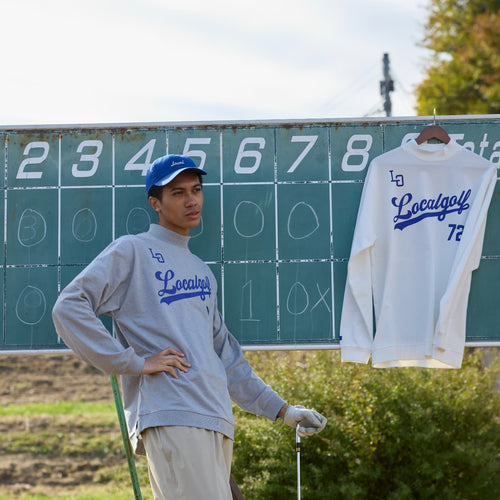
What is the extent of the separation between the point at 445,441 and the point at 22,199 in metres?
3.56

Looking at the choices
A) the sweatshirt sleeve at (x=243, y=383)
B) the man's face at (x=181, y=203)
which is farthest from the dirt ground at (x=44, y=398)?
the man's face at (x=181, y=203)

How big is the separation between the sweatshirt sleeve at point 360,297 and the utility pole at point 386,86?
14408mm

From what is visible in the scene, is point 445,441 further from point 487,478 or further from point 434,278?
point 434,278

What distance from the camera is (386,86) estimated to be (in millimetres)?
→ 19156

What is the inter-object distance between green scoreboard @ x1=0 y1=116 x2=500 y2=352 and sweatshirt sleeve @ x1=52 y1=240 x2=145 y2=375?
126 cm

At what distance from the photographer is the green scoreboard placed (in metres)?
5.09

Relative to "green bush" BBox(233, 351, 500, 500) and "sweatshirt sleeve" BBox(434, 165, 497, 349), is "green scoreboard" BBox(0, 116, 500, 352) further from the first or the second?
"green bush" BBox(233, 351, 500, 500)

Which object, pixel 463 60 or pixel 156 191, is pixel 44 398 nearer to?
pixel 156 191

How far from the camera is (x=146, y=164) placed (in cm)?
520

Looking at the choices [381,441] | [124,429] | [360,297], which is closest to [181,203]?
[360,297]

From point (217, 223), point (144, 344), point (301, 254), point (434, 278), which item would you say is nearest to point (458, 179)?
point (434, 278)

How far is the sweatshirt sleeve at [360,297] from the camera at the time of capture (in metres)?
4.95

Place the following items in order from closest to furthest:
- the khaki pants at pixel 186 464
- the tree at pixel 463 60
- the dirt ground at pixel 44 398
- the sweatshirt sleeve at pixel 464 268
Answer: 1. the khaki pants at pixel 186 464
2. the sweatshirt sleeve at pixel 464 268
3. the dirt ground at pixel 44 398
4. the tree at pixel 463 60

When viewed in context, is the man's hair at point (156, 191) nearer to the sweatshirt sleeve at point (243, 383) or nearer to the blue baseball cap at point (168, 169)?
the blue baseball cap at point (168, 169)
